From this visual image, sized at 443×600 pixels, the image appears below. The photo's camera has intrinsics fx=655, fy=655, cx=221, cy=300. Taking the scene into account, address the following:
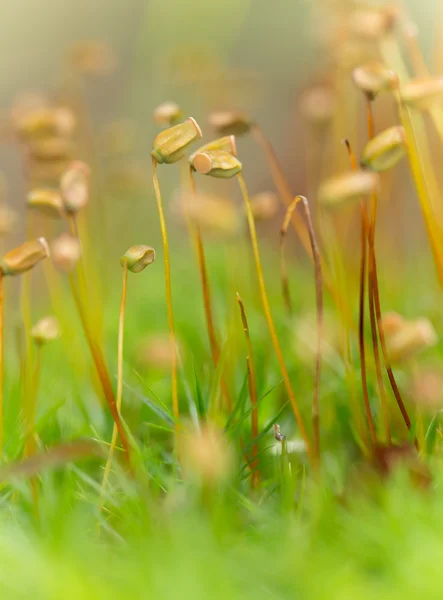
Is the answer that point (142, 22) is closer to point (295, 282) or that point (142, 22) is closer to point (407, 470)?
point (295, 282)

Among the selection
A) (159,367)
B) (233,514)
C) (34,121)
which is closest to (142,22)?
(34,121)

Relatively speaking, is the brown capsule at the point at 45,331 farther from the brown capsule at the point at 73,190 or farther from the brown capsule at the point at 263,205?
the brown capsule at the point at 263,205

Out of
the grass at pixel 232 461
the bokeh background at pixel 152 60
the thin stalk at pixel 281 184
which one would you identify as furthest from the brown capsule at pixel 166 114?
the bokeh background at pixel 152 60

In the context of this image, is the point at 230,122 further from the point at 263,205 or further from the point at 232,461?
the point at 232,461

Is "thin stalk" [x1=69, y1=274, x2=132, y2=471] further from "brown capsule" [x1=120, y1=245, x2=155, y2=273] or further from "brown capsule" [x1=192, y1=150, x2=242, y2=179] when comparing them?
"brown capsule" [x1=192, y1=150, x2=242, y2=179]

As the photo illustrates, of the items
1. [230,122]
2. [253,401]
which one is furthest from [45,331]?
[230,122]
